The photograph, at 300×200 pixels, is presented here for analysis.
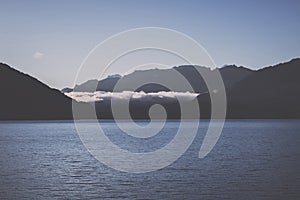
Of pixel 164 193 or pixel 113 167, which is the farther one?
pixel 113 167

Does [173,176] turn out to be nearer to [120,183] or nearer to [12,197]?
[120,183]

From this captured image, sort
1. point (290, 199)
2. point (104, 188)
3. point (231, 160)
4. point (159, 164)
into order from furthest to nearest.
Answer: point (231, 160) → point (159, 164) → point (104, 188) → point (290, 199)

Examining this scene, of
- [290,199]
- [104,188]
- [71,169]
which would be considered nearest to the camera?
[290,199]

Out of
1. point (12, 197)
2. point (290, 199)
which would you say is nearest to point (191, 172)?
point (290, 199)

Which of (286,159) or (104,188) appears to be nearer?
(104,188)

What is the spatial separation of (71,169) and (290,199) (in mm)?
47929

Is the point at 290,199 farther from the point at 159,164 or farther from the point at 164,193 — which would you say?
the point at 159,164

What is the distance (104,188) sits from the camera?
63.2 meters

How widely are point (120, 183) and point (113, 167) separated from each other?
939 inches

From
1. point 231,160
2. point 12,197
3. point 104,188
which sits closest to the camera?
point 12,197

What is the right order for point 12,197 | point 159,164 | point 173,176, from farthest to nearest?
point 159,164 < point 173,176 < point 12,197

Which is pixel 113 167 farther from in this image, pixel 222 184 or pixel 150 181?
pixel 222 184

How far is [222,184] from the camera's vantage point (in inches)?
2574

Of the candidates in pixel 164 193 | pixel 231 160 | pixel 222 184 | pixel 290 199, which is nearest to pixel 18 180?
pixel 164 193
